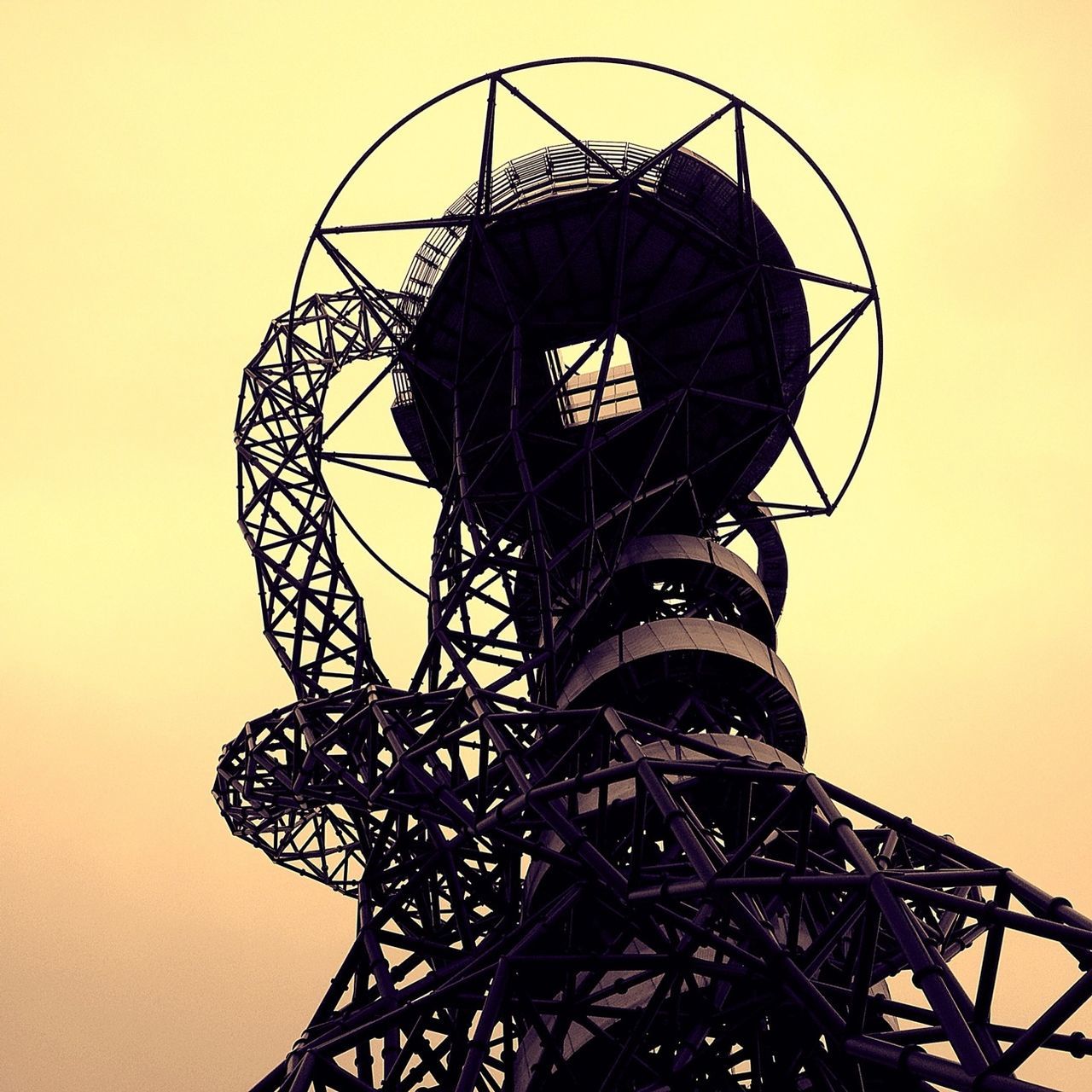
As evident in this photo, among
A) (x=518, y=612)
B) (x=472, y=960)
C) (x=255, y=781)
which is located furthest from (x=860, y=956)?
(x=255, y=781)

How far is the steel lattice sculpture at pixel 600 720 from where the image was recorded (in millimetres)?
16375

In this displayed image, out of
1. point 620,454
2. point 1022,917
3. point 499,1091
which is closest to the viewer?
point 1022,917

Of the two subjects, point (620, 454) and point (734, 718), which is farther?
point (620, 454)

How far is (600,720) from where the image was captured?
18672 millimetres

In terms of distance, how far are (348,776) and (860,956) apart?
1335cm

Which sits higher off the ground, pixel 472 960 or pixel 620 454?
pixel 620 454

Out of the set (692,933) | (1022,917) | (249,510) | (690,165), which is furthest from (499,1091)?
(690,165)

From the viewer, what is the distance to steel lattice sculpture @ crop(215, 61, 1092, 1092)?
53.7ft

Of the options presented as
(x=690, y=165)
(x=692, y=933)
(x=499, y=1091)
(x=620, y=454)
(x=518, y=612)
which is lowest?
(x=499, y=1091)

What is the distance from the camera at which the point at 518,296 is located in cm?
3128

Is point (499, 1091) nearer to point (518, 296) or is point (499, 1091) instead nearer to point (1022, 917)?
point (1022, 917)

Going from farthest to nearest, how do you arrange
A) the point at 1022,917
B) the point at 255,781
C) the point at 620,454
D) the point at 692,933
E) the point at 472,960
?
the point at 620,454 < the point at 255,781 < the point at 472,960 < the point at 692,933 < the point at 1022,917

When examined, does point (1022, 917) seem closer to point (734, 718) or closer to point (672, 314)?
point (734, 718)

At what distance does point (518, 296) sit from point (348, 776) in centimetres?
1353
